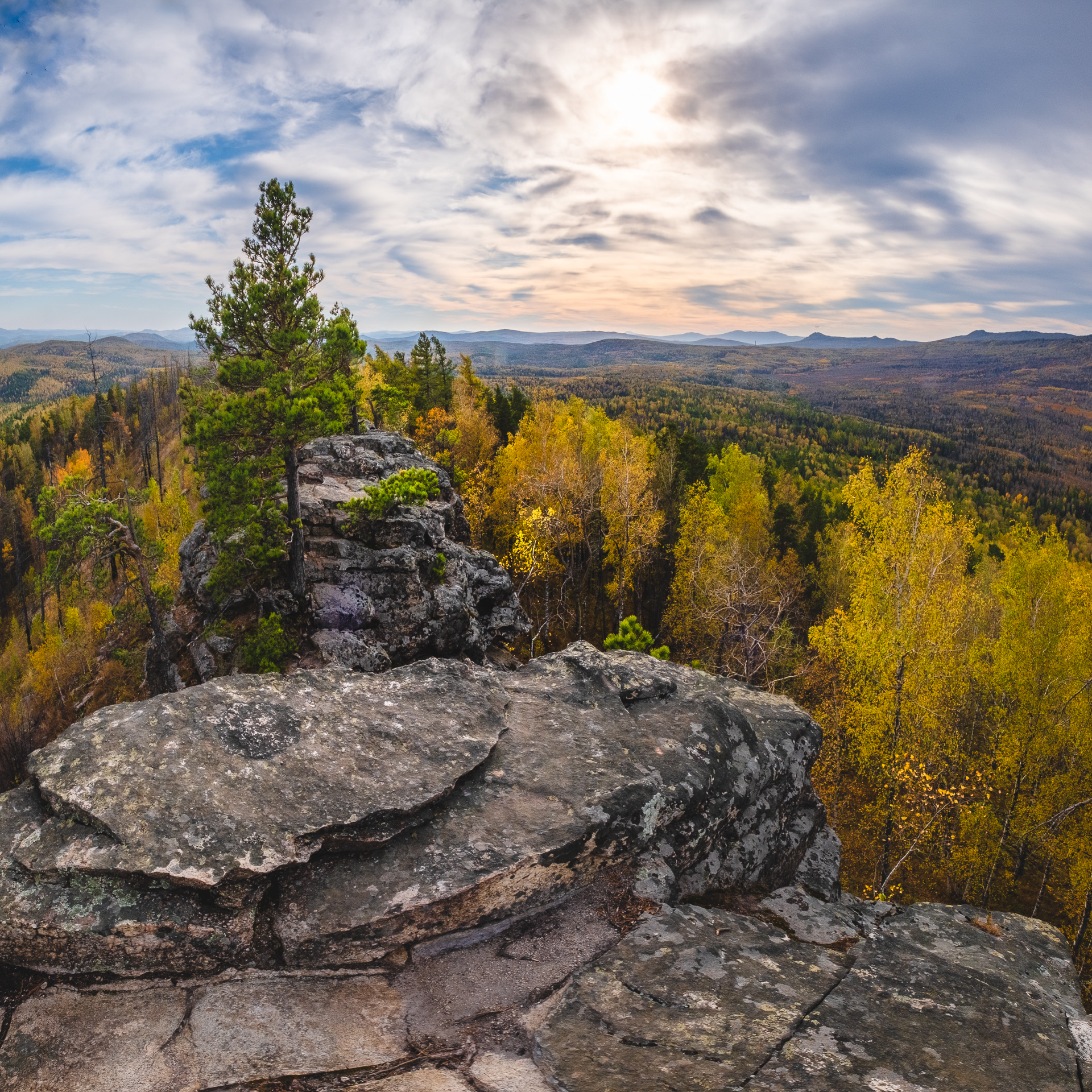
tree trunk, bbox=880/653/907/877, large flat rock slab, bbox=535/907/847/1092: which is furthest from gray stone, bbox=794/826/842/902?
tree trunk, bbox=880/653/907/877

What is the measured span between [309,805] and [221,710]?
1.91 metres

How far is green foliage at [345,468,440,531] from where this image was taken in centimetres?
2138

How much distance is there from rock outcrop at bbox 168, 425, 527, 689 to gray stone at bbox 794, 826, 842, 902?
550 inches

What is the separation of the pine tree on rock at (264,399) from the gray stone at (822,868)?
54.7 feet

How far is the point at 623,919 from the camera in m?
6.69

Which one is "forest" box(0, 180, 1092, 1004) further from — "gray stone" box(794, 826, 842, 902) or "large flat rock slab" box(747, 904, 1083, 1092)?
"large flat rock slab" box(747, 904, 1083, 1092)

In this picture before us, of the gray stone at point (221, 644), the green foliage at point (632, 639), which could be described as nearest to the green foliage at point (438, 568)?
the green foliage at point (632, 639)

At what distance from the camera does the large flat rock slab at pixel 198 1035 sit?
15.1 feet

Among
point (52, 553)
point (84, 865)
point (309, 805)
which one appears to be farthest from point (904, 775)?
point (52, 553)

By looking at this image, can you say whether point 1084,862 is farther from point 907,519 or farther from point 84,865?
point 84,865

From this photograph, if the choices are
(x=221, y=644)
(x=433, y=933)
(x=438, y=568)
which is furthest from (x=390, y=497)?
(x=433, y=933)

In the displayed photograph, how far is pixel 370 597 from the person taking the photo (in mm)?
20891

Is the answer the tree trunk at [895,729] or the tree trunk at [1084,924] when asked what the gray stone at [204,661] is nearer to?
the tree trunk at [895,729]

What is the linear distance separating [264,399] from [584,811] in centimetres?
1626
